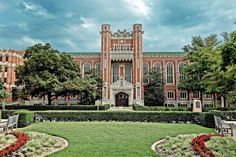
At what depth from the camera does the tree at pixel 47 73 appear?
2559 cm

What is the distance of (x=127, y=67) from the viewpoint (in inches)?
1859

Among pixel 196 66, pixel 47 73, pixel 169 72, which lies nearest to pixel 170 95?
pixel 169 72

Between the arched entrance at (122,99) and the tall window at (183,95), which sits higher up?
the tall window at (183,95)

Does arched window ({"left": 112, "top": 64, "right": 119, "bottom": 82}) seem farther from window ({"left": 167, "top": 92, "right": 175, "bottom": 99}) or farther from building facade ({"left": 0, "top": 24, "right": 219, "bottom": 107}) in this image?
window ({"left": 167, "top": 92, "right": 175, "bottom": 99})

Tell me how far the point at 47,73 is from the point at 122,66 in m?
22.7

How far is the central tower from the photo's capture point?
4409 cm

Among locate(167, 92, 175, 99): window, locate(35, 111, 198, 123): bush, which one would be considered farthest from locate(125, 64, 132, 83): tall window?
locate(35, 111, 198, 123): bush

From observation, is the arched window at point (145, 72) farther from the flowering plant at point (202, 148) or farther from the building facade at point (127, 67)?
the flowering plant at point (202, 148)

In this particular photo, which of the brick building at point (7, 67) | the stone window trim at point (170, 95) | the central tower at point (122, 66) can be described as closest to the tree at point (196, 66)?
the central tower at point (122, 66)

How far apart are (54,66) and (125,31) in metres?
24.7

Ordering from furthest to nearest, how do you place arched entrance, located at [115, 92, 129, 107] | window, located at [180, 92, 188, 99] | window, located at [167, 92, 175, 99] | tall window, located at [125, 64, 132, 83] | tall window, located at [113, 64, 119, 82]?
window, located at [167, 92, 175, 99] < window, located at [180, 92, 188, 99] < tall window, located at [113, 64, 119, 82] < tall window, located at [125, 64, 132, 83] < arched entrance, located at [115, 92, 129, 107]

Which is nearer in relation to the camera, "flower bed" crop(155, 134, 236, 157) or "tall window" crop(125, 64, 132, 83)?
"flower bed" crop(155, 134, 236, 157)

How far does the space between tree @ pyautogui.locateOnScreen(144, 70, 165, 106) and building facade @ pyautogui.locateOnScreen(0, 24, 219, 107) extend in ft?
4.18

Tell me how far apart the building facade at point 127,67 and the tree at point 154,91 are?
4.18ft
